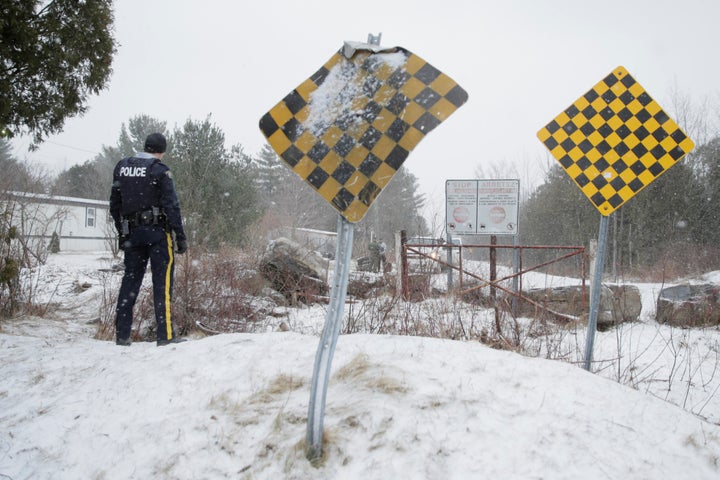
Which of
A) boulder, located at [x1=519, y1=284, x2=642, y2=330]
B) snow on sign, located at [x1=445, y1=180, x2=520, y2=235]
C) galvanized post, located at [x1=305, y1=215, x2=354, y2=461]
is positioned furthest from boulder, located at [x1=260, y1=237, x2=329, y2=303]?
galvanized post, located at [x1=305, y1=215, x2=354, y2=461]

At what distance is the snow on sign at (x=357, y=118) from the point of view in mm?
1782

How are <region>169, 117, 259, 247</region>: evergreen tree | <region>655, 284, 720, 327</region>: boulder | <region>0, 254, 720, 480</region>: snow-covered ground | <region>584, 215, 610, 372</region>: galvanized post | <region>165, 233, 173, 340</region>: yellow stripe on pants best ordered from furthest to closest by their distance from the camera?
<region>169, 117, 259, 247</region>: evergreen tree < <region>655, 284, 720, 327</region>: boulder < <region>165, 233, 173, 340</region>: yellow stripe on pants < <region>584, 215, 610, 372</region>: galvanized post < <region>0, 254, 720, 480</region>: snow-covered ground

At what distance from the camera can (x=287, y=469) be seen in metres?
1.75

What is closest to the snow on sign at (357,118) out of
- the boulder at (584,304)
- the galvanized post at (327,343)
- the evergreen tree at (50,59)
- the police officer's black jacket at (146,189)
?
the galvanized post at (327,343)

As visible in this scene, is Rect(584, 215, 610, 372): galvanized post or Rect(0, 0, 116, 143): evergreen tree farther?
Rect(0, 0, 116, 143): evergreen tree

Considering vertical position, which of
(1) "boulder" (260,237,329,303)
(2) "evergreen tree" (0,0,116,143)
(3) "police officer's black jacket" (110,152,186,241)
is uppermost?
(2) "evergreen tree" (0,0,116,143)

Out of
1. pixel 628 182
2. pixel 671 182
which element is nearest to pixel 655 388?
pixel 628 182

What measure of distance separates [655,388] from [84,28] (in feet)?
21.1

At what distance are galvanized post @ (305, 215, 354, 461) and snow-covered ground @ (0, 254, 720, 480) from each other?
92 mm

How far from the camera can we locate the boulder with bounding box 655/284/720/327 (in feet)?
20.9

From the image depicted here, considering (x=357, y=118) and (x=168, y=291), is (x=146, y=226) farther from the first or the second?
(x=357, y=118)

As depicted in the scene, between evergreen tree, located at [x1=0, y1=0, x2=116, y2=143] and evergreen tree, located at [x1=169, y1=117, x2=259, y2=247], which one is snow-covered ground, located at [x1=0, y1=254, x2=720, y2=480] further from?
evergreen tree, located at [x1=169, y1=117, x2=259, y2=247]

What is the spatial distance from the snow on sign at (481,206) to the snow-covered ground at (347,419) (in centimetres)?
613

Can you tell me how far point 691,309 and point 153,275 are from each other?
713 centimetres
